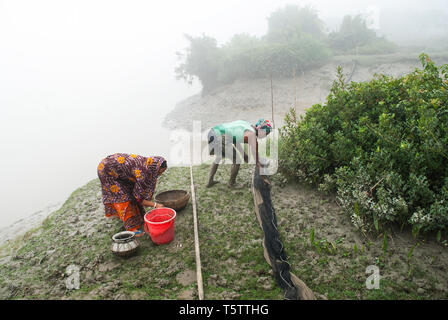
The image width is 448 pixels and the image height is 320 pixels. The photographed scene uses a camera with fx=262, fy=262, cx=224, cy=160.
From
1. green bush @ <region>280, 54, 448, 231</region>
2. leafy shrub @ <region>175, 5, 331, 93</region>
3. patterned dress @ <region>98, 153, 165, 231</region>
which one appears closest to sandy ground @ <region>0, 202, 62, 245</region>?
patterned dress @ <region>98, 153, 165, 231</region>

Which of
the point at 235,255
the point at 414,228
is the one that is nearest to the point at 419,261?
the point at 414,228

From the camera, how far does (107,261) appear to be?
3145 millimetres

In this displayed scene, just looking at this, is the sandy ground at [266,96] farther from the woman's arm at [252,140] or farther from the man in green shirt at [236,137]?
the woman's arm at [252,140]

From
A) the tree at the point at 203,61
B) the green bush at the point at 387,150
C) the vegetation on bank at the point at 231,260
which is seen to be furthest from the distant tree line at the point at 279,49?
the vegetation on bank at the point at 231,260

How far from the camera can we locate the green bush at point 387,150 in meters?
2.84

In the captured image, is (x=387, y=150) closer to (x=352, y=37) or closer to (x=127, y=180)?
(x=127, y=180)

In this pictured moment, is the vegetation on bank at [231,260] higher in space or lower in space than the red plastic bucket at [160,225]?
lower

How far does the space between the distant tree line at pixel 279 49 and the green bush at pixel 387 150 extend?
11364mm

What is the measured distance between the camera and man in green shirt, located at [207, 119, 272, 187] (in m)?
4.05

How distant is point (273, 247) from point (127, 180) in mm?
2134

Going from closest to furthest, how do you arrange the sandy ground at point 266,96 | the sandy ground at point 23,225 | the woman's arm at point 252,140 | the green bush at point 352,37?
the woman's arm at point 252,140 → the sandy ground at point 23,225 → the sandy ground at point 266,96 → the green bush at point 352,37

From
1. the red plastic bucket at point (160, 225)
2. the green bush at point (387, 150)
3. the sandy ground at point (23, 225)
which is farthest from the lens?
the sandy ground at point (23, 225)

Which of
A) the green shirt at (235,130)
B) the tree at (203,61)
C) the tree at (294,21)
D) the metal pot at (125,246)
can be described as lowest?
the metal pot at (125,246)
